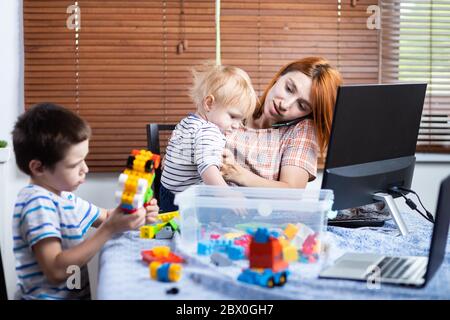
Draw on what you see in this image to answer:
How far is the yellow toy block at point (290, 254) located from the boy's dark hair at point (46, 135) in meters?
0.48

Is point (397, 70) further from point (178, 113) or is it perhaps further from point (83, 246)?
point (83, 246)

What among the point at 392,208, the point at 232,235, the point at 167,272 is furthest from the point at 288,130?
the point at 167,272

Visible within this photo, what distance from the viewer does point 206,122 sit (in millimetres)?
1947

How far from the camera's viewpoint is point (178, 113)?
2822 millimetres

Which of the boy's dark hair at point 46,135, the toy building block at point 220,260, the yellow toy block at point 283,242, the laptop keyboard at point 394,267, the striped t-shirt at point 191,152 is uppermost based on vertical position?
the boy's dark hair at point 46,135

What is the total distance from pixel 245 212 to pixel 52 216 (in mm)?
396

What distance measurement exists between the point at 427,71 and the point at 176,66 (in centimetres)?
116

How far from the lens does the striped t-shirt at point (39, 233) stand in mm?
1247

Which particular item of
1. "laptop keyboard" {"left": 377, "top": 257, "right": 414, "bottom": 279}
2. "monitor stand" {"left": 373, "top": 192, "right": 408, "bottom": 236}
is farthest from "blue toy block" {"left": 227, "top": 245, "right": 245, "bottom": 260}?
"monitor stand" {"left": 373, "top": 192, "right": 408, "bottom": 236}

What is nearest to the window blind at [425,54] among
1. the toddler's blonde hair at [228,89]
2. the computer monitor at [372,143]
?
the toddler's blonde hair at [228,89]

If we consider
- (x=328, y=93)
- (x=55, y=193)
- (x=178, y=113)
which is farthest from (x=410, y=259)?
(x=178, y=113)

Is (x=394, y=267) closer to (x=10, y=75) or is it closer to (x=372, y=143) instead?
(x=372, y=143)

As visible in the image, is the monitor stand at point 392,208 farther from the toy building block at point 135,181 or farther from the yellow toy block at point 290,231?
the toy building block at point 135,181

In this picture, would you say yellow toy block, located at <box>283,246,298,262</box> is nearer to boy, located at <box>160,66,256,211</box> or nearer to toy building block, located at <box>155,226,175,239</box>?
toy building block, located at <box>155,226,175,239</box>
